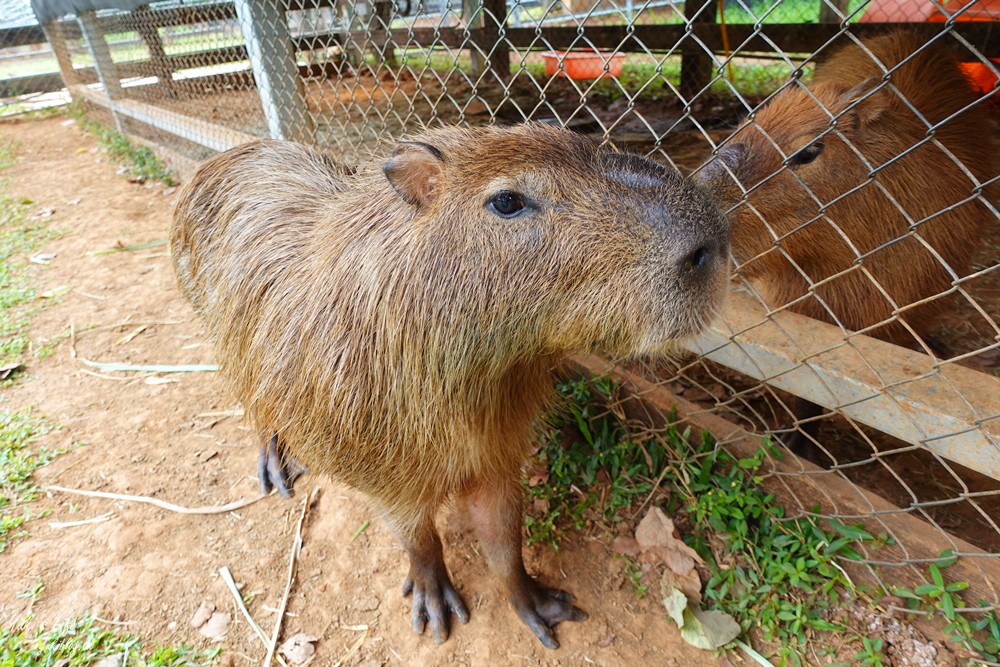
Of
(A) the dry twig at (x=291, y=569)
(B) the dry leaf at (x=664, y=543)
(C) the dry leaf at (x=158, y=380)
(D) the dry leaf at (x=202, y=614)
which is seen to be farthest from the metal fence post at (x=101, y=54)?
(B) the dry leaf at (x=664, y=543)

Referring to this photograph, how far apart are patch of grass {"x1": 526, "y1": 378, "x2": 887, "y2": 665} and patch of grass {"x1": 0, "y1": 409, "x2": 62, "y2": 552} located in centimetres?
221

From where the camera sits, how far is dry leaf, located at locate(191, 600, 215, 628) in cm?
214

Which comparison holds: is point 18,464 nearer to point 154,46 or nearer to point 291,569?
point 291,569

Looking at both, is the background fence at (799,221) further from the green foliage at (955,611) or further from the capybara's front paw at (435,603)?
the capybara's front paw at (435,603)

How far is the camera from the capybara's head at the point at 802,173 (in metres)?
2.14

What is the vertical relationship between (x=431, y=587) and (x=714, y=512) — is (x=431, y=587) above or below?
below

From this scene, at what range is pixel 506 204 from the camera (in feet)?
4.47

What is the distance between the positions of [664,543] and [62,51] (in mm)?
11352

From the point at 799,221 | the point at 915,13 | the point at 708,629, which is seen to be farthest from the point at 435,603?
the point at 915,13

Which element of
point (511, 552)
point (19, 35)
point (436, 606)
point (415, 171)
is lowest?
point (436, 606)

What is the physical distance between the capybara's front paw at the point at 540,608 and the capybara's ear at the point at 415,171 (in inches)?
55.0

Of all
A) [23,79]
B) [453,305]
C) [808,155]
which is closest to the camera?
[453,305]

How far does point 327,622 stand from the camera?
7.03 feet

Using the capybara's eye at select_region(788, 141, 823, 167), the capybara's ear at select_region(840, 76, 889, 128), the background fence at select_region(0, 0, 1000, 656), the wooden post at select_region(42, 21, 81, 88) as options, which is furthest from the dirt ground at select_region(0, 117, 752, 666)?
the wooden post at select_region(42, 21, 81, 88)
